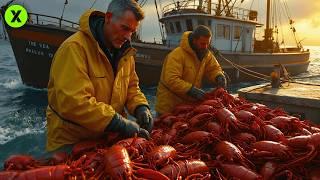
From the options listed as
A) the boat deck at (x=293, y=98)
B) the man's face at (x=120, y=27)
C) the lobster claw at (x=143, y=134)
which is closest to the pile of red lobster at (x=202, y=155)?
the lobster claw at (x=143, y=134)

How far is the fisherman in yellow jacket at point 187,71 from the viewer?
18.8ft

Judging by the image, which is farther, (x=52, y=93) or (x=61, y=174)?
(x=52, y=93)

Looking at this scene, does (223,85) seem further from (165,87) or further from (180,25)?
(180,25)

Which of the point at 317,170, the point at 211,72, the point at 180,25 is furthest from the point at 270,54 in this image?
the point at 317,170

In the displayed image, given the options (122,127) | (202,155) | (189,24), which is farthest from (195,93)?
(189,24)

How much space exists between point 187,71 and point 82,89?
321 centimetres

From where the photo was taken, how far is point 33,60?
69.5ft

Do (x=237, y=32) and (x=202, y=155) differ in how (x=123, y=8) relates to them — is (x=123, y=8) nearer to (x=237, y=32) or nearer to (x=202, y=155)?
(x=202, y=155)

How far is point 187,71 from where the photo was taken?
19.9ft

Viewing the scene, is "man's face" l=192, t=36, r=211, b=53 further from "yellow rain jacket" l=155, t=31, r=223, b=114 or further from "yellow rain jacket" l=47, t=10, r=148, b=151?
"yellow rain jacket" l=47, t=10, r=148, b=151

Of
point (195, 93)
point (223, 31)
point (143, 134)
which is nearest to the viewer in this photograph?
point (143, 134)

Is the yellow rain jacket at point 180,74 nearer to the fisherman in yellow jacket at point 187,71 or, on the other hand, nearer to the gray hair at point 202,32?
the fisherman in yellow jacket at point 187,71

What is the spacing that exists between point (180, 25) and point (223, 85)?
17.8 m

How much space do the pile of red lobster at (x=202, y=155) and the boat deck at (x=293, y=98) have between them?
2.71 m
